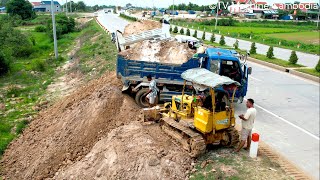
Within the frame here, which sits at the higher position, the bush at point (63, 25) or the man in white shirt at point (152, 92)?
the bush at point (63, 25)

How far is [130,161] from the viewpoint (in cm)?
934

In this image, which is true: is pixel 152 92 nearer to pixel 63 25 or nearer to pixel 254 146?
pixel 254 146

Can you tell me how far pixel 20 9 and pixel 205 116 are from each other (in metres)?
79.0

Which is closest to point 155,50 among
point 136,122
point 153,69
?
point 153,69

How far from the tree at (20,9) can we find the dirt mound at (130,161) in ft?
247

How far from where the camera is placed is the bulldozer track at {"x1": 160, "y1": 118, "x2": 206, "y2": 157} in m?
8.91

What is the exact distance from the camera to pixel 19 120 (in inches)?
627

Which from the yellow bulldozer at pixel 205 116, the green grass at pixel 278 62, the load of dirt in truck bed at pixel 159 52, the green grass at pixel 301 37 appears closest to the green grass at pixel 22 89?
the load of dirt in truck bed at pixel 159 52

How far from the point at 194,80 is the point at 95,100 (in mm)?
6206

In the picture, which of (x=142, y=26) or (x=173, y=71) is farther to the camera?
(x=142, y=26)

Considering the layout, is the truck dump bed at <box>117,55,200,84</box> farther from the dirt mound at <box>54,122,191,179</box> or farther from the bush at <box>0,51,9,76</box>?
the bush at <box>0,51,9,76</box>

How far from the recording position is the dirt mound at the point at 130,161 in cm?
887

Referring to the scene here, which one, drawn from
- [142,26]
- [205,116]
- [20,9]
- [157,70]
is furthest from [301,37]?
[20,9]

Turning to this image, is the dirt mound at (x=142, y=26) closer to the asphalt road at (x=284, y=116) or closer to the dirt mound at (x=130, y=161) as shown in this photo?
the asphalt road at (x=284, y=116)
